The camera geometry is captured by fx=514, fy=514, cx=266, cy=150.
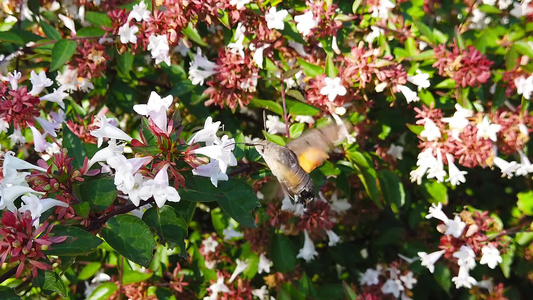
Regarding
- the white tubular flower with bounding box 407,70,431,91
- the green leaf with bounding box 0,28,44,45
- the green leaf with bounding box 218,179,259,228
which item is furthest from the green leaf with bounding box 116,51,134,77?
the white tubular flower with bounding box 407,70,431,91

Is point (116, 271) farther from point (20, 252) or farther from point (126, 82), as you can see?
point (20, 252)

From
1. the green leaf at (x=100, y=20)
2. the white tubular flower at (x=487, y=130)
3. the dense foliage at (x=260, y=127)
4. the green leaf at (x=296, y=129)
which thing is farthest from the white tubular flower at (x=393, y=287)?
the green leaf at (x=100, y=20)

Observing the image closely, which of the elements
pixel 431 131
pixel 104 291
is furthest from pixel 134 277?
pixel 431 131

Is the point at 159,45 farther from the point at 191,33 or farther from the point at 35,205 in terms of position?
the point at 35,205

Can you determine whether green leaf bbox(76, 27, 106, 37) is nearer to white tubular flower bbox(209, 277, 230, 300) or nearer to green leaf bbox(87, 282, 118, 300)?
green leaf bbox(87, 282, 118, 300)

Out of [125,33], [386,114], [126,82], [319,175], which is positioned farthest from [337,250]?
[125,33]

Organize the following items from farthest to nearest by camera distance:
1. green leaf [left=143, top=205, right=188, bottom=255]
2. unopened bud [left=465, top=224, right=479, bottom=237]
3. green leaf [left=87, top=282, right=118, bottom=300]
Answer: unopened bud [left=465, top=224, right=479, bottom=237] < green leaf [left=87, top=282, right=118, bottom=300] < green leaf [left=143, top=205, right=188, bottom=255]
